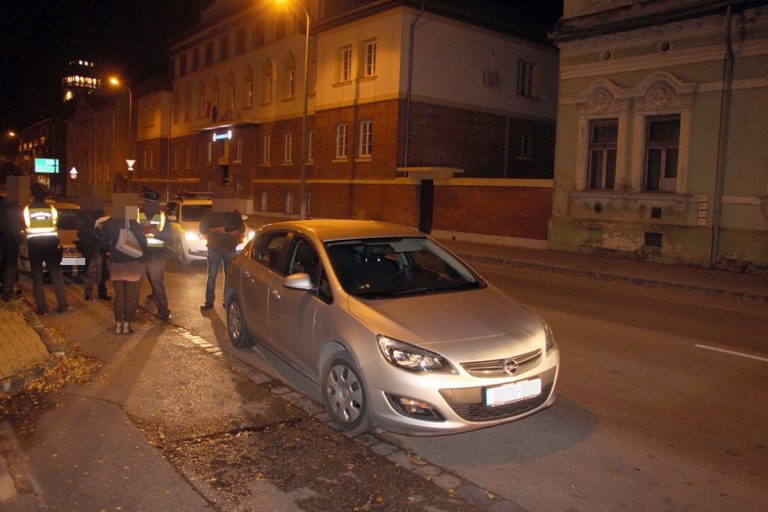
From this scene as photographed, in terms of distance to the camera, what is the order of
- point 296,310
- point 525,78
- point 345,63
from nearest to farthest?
point 296,310 → point 345,63 → point 525,78

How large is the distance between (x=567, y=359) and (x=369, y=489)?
3.87 metres

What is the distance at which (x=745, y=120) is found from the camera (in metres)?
16.6

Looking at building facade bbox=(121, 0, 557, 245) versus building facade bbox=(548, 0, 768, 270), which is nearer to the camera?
building facade bbox=(548, 0, 768, 270)

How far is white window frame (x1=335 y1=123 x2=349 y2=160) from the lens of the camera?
30.7 metres

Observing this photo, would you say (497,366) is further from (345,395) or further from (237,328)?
(237,328)

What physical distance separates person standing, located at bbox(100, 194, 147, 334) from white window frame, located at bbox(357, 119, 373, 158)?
21559mm

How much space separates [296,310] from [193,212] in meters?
10.3

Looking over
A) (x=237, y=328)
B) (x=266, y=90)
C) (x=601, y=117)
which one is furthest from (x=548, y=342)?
(x=266, y=90)

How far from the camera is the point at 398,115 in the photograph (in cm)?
2764

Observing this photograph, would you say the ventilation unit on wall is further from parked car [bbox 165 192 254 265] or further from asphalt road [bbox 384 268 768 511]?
asphalt road [bbox 384 268 768 511]

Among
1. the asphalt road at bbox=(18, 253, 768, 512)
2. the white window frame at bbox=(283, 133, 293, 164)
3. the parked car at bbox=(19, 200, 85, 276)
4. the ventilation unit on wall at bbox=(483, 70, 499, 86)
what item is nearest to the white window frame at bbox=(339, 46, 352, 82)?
the white window frame at bbox=(283, 133, 293, 164)

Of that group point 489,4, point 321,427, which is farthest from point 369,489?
point 489,4

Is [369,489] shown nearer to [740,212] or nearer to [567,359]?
[567,359]

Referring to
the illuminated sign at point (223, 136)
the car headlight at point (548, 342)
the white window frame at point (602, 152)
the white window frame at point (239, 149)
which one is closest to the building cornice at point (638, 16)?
the white window frame at point (602, 152)
